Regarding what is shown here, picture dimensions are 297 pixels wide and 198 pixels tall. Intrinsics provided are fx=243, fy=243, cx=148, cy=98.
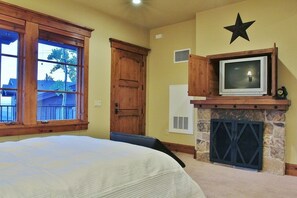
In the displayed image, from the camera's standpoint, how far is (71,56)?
4352 millimetres

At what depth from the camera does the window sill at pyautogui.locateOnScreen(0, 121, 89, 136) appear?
11.4ft

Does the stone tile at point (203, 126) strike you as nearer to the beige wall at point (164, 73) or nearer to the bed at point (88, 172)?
the beige wall at point (164, 73)

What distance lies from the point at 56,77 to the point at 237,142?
326 centimetres

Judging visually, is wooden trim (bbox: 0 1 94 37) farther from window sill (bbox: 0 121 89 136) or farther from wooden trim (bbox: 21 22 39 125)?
window sill (bbox: 0 121 89 136)

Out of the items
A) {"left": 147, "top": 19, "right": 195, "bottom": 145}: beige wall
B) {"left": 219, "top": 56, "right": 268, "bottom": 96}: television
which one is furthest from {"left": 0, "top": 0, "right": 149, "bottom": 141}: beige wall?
{"left": 219, "top": 56, "right": 268, "bottom": 96}: television

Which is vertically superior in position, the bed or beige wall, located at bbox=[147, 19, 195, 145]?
beige wall, located at bbox=[147, 19, 195, 145]

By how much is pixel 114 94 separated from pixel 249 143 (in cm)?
269

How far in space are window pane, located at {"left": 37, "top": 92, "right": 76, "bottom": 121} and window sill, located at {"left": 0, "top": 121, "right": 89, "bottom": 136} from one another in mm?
146

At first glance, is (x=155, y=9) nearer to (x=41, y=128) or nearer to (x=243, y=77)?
(x=243, y=77)

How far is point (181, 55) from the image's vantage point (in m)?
5.32

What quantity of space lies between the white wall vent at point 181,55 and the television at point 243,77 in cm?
112

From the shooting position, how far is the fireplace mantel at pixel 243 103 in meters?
3.66

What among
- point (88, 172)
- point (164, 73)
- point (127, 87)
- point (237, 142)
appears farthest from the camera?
point (164, 73)

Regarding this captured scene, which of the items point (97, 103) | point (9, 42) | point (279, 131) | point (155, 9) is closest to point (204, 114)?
point (279, 131)
